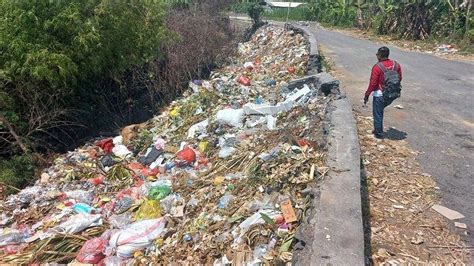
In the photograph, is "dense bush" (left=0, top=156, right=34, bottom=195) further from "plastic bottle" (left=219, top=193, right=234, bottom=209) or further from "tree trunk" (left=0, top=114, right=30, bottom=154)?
"plastic bottle" (left=219, top=193, right=234, bottom=209)

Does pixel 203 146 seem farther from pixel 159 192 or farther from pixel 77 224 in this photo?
pixel 77 224

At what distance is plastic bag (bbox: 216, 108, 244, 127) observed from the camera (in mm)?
6337

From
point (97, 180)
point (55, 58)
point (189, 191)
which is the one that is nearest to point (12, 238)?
point (97, 180)

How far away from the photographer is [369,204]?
139 inches

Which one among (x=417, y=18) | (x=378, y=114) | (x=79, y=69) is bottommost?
(x=79, y=69)

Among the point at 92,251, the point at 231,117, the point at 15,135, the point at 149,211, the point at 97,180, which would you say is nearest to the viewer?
the point at 92,251

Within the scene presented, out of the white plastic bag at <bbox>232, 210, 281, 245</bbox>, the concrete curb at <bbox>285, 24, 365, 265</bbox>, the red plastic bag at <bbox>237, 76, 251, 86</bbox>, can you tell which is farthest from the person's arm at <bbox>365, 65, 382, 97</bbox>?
the red plastic bag at <bbox>237, 76, 251, 86</bbox>

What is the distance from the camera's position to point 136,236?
3914 millimetres

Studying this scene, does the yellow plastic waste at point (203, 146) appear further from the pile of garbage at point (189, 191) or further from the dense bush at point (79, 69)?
the dense bush at point (79, 69)

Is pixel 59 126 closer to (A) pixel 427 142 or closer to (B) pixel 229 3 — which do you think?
(A) pixel 427 142

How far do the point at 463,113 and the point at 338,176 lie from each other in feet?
13.2

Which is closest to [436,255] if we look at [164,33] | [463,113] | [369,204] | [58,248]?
[369,204]

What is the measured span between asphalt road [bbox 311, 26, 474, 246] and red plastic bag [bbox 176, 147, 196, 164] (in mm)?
2786

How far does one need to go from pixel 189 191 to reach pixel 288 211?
1.69m
